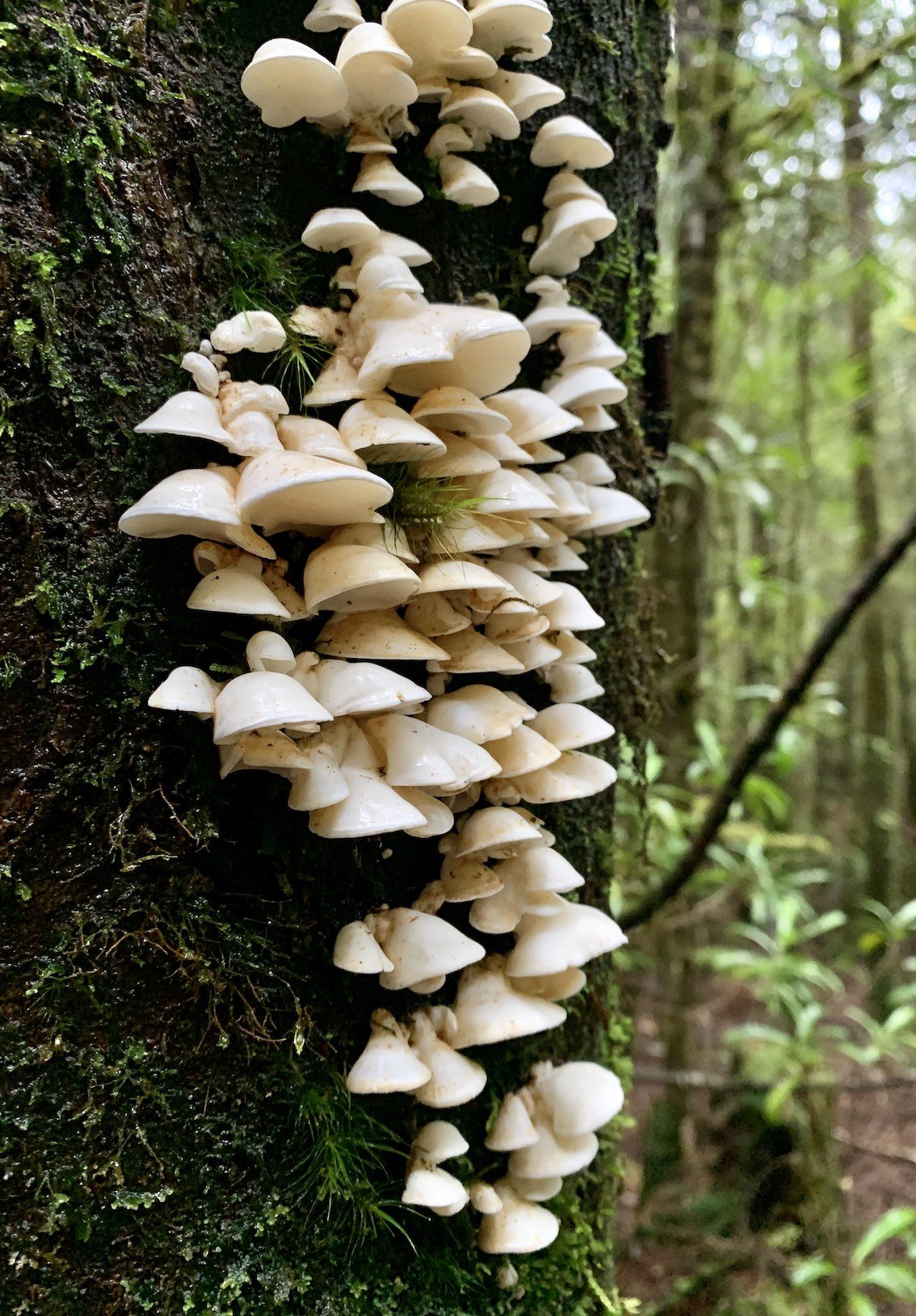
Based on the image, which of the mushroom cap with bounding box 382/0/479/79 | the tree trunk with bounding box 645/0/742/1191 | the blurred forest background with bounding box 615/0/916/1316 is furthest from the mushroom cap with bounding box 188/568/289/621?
the tree trunk with bounding box 645/0/742/1191

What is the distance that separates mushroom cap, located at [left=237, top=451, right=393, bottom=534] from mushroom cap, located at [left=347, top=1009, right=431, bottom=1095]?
2.97 feet

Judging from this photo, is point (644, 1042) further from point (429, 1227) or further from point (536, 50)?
point (536, 50)

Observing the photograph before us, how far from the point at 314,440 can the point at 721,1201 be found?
643cm

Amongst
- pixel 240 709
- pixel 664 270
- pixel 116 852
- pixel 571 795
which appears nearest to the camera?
pixel 240 709

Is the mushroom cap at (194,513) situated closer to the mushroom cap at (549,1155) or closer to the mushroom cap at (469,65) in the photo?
the mushroom cap at (469,65)

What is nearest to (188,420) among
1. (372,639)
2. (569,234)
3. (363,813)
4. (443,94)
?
(372,639)

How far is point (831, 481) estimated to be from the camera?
45.5 feet

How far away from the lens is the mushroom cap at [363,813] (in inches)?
50.7

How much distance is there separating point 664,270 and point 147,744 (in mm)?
8564

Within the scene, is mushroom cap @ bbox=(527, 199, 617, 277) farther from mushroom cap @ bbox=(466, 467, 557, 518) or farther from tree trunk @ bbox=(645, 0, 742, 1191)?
tree trunk @ bbox=(645, 0, 742, 1191)

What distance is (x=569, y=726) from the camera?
1743 millimetres

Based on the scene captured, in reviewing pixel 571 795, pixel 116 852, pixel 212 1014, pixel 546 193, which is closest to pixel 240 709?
pixel 116 852

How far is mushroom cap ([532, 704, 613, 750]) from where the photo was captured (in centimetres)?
173

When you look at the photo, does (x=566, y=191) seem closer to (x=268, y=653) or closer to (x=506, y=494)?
(x=506, y=494)
